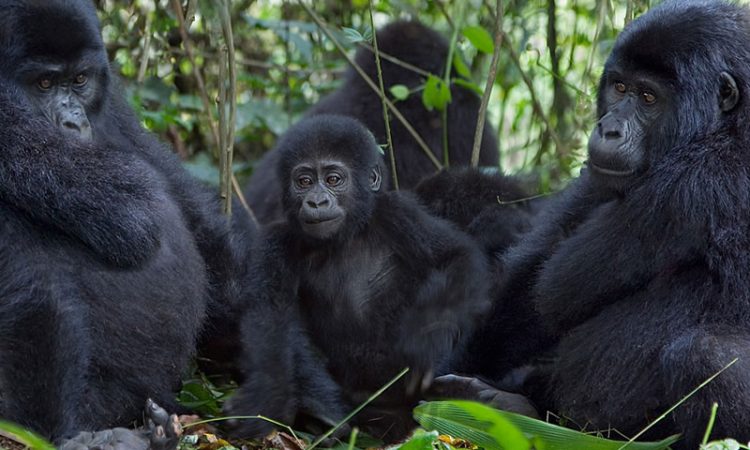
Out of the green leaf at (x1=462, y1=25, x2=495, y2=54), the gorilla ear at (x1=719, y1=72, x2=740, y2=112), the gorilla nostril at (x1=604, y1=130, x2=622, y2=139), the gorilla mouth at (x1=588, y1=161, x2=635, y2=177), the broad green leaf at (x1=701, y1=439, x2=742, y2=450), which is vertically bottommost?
the broad green leaf at (x1=701, y1=439, x2=742, y2=450)

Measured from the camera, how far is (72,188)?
388cm

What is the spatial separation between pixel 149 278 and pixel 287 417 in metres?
0.77

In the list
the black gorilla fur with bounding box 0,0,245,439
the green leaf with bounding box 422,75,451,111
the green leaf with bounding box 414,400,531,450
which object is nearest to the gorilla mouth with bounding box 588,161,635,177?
the green leaf with bounding box 414,400,531,450

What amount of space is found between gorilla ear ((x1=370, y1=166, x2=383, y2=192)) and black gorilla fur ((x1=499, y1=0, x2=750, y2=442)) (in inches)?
39.3

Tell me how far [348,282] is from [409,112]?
269 centimetres

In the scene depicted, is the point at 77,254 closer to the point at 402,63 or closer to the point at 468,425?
the point at 468,425

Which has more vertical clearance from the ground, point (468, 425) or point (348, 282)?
point (348, 282)

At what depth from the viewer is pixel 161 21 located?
6.54 meters

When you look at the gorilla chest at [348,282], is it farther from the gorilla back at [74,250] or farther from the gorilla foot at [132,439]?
the gorilla foot at [132,439]

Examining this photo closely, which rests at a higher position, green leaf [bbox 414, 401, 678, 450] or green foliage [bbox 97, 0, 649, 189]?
green foliage [bbox 97, 0, 649, 189]

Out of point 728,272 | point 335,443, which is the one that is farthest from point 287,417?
point 728,272

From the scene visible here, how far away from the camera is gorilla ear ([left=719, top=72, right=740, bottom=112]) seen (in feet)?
12.6

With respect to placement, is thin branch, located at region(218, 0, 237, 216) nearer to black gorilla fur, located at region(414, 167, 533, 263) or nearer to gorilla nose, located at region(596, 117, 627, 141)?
black gorilla fur, located at region(414, 167, 533, 263)

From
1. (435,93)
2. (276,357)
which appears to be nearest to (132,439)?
(276,357)
